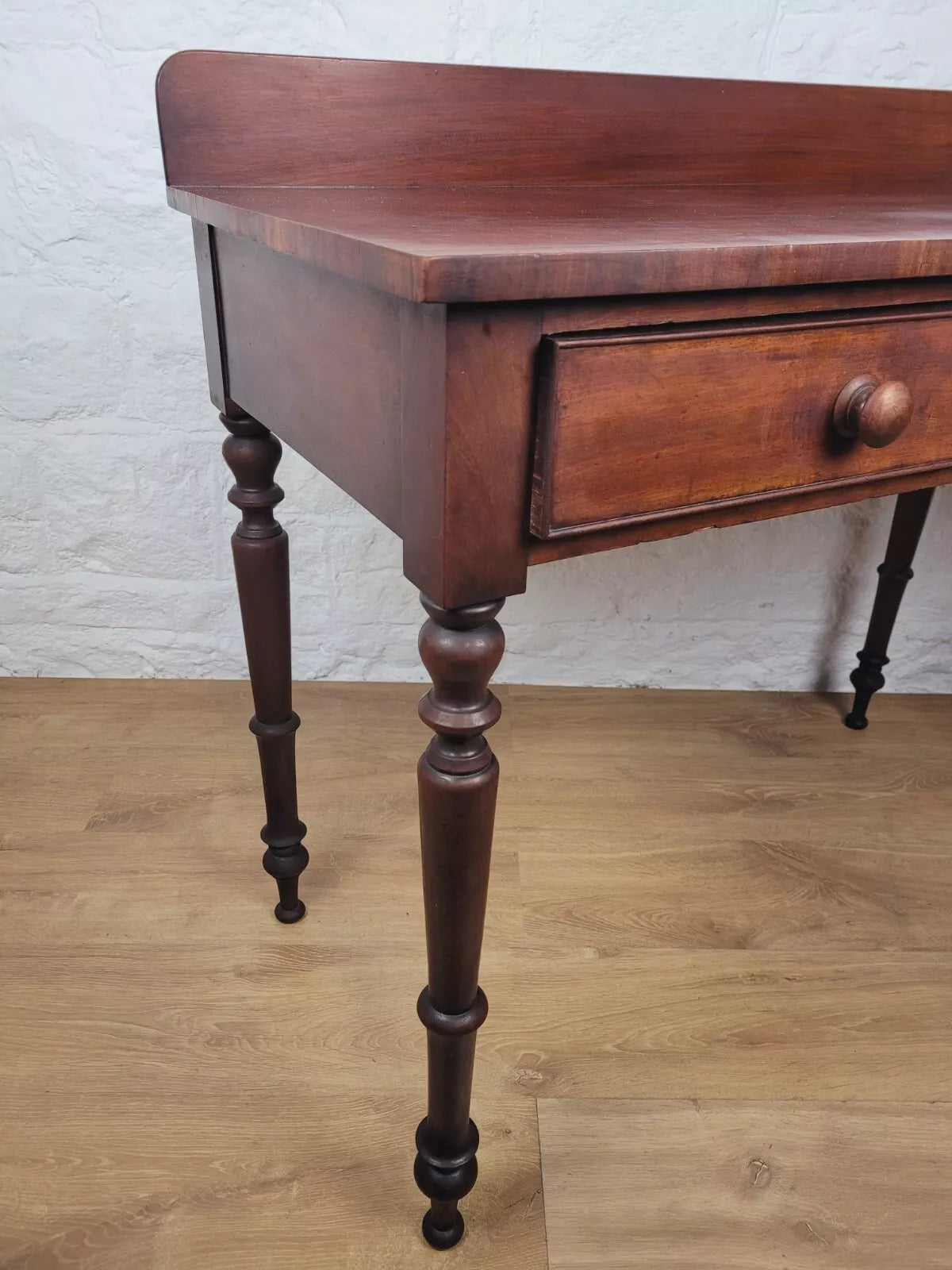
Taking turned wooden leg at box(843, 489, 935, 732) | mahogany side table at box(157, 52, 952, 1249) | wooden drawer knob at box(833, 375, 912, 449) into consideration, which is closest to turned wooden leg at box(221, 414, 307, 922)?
mahogany side table at box(157, 52, 952, 1249)

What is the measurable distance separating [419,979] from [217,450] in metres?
0.82

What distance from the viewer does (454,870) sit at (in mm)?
644

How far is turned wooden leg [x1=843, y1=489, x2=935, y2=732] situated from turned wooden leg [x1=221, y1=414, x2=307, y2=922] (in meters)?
0.90

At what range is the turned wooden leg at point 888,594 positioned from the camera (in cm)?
143

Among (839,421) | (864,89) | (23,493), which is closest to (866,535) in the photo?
(864,89)

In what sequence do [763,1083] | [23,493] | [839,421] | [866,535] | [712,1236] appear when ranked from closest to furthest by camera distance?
[839,421] < [712,1236] < [763,1083] < [23,493] < [866,535]

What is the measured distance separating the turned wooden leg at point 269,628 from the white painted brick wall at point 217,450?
0.53 m

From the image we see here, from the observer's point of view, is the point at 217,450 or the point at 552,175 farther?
the point at 217,450

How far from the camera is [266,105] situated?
0.87 meters

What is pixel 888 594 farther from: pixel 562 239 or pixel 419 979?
pixel 562 239

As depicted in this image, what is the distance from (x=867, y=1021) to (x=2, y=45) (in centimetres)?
151

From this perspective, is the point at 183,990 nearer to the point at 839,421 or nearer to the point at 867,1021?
the point at 867,1021

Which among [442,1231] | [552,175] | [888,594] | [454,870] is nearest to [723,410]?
[454,870]

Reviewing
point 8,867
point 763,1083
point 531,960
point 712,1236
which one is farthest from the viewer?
point 8,867
